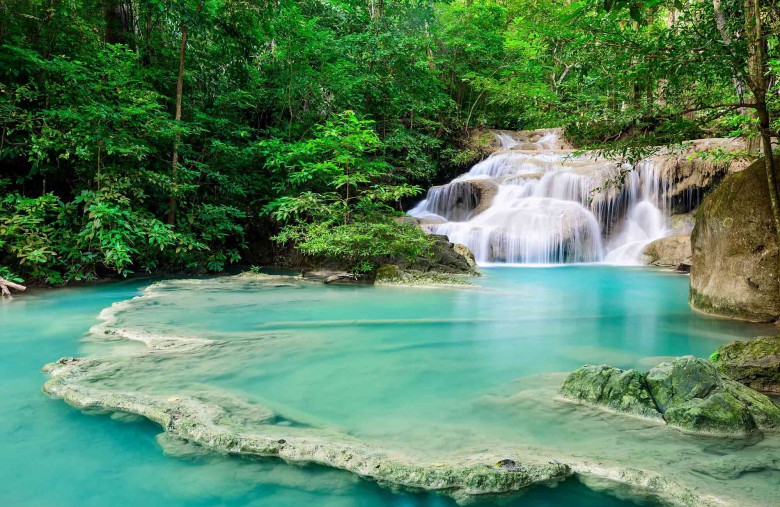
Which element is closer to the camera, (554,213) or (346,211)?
(346,211)

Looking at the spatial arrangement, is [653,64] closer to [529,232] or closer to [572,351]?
[572,351]

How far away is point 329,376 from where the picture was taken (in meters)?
3.39

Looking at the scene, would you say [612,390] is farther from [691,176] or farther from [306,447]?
[691,176]

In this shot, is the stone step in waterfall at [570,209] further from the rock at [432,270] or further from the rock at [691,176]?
the rock at [432,270]

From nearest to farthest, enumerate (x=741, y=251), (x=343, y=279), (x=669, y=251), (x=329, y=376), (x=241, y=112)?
(x=329, y=376) < (x=741, y=251) < (x=343, y=279) < (x=241, y=112) < (x=669, y=251)

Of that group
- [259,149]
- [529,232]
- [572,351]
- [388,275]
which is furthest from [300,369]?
[529,232]

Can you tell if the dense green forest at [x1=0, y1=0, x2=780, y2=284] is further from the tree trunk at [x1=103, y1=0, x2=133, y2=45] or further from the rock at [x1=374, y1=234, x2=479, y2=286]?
the rock at [x1=374, y1=234, x2=479, y2=286]

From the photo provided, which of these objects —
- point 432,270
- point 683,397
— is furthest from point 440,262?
point 683,397

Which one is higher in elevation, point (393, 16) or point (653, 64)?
point (393, 16)

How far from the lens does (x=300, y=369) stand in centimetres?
352

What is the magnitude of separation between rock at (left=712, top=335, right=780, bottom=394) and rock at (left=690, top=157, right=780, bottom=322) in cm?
206

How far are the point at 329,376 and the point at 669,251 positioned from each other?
11.1 meters

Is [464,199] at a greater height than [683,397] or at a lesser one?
greater

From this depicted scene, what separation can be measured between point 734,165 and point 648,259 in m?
3.46
